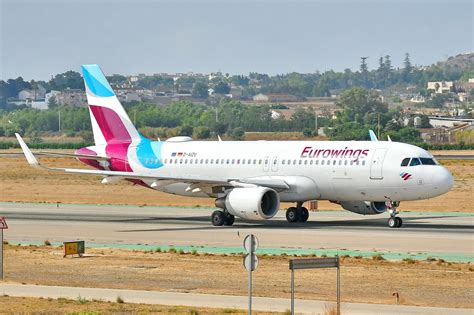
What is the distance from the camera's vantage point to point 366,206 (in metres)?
60.3

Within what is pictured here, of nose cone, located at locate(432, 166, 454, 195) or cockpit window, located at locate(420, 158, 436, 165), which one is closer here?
nose cone, located at locate(432, 166, 454, 195)

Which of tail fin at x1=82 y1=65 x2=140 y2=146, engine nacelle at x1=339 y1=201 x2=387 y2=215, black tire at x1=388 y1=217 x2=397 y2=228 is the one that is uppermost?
tail fin at x1=82 y1=65 x2=140 y2=146

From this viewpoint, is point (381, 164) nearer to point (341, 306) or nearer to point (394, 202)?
point (394, 202)

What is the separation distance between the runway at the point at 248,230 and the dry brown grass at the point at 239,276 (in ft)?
13.4

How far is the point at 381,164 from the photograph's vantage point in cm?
5694

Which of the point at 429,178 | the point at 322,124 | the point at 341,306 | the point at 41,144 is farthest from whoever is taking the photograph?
the point at 322,124

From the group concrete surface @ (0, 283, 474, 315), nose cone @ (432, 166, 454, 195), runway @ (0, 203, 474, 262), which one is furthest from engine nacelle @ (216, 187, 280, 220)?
concrete surface @ (0, 283, 474, 315)

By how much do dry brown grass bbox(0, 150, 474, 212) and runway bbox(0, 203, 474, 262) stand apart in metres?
5.90

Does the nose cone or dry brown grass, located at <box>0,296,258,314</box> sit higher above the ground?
the nose cone

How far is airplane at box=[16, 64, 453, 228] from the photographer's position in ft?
186

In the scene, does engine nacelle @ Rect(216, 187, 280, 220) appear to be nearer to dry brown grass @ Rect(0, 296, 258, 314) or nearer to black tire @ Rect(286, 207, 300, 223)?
black tire @ Rect(286, 207, 300, 223)

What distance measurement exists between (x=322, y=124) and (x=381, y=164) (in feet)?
432

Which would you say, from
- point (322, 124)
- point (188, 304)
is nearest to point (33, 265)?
point (188, 304)

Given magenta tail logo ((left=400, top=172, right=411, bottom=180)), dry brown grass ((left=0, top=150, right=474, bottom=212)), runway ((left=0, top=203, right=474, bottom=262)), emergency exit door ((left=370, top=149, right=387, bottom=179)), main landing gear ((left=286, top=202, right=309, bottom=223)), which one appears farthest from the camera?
dry brown grass ((left=0, top=150, right=474, bottom=212))
